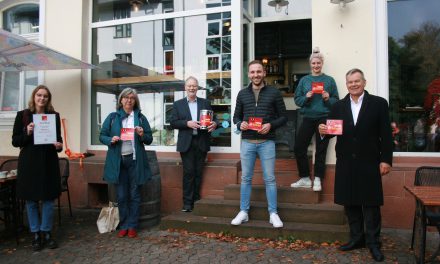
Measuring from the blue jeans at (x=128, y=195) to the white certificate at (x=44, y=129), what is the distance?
889mm

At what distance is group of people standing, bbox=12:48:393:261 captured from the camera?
409cm

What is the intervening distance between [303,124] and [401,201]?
1.64 m

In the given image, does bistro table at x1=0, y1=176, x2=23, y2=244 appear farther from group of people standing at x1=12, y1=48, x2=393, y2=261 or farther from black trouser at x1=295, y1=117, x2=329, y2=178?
black trouser at x1=295, y1=117, x2=329, y2=178

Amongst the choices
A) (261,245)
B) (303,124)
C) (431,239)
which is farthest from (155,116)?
(431,239)

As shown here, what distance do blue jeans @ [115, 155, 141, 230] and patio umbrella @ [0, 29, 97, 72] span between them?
212 centimetres

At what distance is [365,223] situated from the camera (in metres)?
4.18

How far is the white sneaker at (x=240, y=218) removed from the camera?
193 inches

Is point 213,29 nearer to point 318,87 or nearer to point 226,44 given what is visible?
point 226,44

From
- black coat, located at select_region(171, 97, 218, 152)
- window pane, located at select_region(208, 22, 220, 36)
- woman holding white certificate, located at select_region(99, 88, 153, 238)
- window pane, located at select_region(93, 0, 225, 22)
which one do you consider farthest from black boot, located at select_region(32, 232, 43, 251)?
window pane, located at select_region(93, 0, 225, 22)

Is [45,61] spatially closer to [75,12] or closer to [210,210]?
[75,12]

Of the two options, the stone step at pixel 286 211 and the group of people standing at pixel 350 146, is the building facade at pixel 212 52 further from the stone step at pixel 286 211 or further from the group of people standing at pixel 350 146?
the group of people standing at pixel 350 146

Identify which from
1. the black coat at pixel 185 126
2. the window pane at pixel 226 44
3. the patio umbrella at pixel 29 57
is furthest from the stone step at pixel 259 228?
the patio umbrella at pixel 29 57

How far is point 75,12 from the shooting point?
732 cm

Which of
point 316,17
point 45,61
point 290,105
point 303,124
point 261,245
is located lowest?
point 261,245
